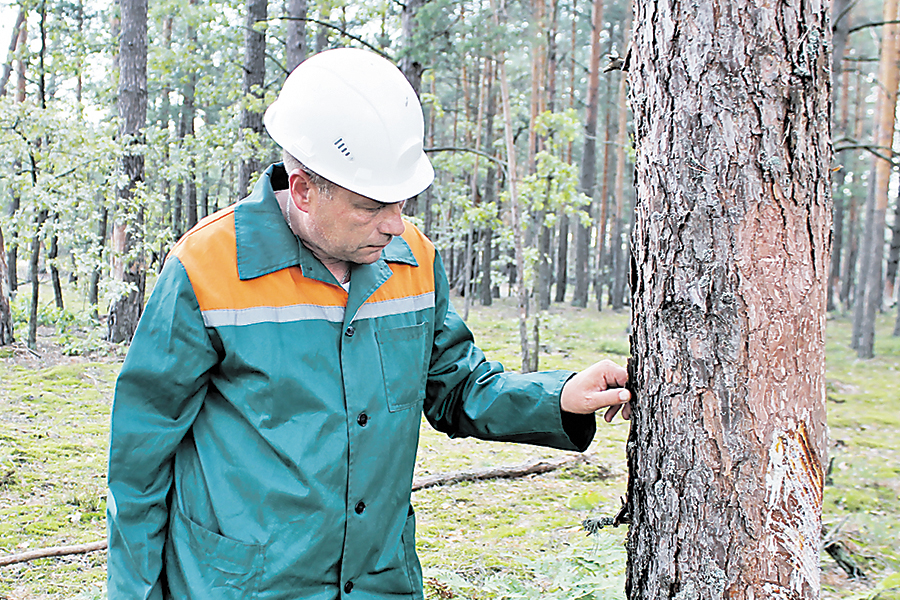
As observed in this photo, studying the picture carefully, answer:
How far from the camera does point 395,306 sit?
71.2 inches

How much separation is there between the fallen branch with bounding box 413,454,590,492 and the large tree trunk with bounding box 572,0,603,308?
9876mm

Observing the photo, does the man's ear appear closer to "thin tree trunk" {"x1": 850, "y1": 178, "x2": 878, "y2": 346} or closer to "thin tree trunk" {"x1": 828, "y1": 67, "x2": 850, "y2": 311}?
"thin tree trunk" {"x1": 850, "y1": 178, "x2": 878, "y2": 346}

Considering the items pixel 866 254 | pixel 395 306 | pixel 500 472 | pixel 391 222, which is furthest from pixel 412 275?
pixel 866 254

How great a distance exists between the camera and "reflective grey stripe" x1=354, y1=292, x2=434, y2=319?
68.0 inches

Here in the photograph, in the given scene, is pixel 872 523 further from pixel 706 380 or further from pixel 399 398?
pixel 399 398

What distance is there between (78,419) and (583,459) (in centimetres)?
422

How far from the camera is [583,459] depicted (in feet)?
17.0

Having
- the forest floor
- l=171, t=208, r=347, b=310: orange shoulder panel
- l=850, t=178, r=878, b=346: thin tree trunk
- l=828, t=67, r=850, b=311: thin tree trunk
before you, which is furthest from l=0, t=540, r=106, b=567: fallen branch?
l=828, t=67, r=850, b=311: thin tree trunk

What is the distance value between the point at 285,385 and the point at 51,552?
8.34ft

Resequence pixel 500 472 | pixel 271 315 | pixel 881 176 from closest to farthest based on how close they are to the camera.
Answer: pixel 271 315
pixel 500 472
pixel 881 176

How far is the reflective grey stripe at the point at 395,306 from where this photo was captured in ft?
5.67

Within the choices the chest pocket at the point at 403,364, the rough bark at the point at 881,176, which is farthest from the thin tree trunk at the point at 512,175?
the rough bark at the point at 881,176

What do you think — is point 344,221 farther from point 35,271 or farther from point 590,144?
point 590,144

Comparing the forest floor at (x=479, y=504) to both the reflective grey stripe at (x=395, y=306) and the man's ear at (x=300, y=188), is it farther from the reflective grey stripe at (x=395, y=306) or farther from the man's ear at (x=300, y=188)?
the man's ear at (x=300, y=188)
